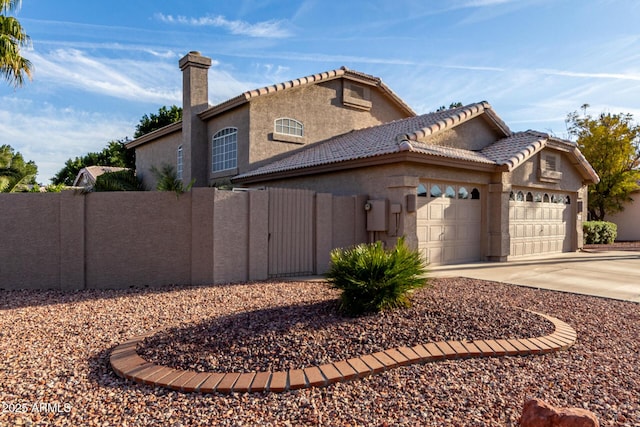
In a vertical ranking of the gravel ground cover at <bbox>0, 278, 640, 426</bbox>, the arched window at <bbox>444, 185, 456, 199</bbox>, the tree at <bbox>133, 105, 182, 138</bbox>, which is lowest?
the gravel ground cover at <bbox>0, 278, 640, 426</bbox>

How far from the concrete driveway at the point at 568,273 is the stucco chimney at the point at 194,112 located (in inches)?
439

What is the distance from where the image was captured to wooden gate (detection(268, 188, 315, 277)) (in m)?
9.78

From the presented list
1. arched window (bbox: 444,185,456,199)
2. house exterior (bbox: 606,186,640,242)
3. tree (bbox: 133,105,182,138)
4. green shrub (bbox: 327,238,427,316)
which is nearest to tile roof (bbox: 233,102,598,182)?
arched window (bbox: 444,185,456,199)

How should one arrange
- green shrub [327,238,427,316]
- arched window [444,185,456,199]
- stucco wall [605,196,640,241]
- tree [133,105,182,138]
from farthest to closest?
tree [133,105,182,138], stucco wall [605,196,640,241], arched window [444,185,456,199], green shrub [327,238,427,316]

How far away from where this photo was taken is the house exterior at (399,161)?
11469mm

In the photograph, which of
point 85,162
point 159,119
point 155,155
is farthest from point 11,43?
point 85,162

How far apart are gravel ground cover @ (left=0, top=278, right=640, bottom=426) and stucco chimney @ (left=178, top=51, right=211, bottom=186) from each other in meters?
11.6

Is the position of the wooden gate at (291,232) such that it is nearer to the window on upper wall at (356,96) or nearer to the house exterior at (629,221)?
the window on upper wall at (356,96)

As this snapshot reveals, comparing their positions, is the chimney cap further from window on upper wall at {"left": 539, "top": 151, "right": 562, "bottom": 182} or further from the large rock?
the large rock

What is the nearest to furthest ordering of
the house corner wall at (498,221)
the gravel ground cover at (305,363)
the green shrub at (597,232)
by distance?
the gravel ground cover at (305,363)
the house corner wall at (498,221)
the green shrub at (597,232)

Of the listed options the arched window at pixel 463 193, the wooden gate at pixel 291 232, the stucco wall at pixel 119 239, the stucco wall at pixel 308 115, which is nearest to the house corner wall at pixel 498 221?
the arched window at pixel 463 193

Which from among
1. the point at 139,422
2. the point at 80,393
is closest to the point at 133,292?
the point at 80,393

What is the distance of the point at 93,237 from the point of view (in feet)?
28.7

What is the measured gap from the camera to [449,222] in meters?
12.4
